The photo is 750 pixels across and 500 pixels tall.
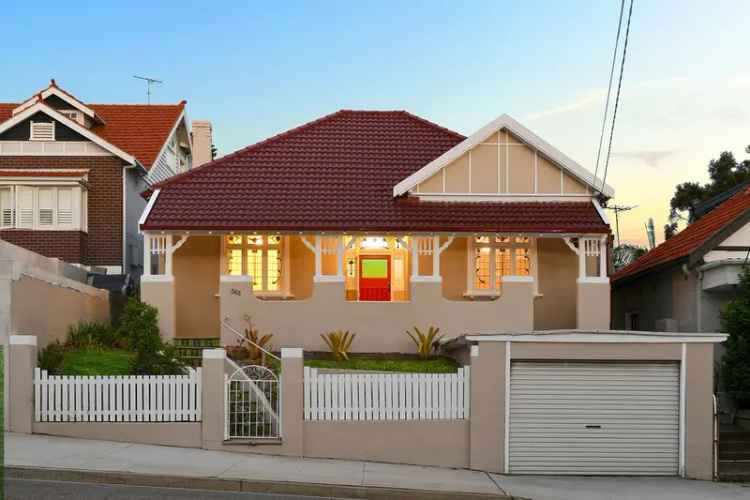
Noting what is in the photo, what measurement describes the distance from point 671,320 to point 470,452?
795cm

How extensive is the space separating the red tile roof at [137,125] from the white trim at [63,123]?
6.12 ft

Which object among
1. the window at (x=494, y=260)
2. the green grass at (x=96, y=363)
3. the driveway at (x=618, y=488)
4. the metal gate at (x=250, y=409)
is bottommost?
the driveway at (x=618, y=488)

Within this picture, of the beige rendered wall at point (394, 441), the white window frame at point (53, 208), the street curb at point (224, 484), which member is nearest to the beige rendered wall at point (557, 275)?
the beige rendered wall at point (394, 441)

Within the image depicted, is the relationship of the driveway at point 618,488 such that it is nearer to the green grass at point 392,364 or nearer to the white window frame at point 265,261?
the green grass at point 392,364

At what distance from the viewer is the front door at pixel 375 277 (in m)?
24.6

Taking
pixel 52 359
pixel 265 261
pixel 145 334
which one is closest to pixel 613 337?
pixel 52 359

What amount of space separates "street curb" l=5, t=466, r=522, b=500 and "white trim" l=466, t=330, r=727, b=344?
3.49 meters

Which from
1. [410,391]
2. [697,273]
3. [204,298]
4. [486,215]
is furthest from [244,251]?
[697,273]

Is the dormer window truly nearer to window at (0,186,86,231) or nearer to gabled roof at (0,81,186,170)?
gabled roof at (0,81,186,170)

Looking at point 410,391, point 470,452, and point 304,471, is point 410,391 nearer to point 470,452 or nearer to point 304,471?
point 470,452

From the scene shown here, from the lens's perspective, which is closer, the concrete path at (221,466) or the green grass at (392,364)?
the concrete path at (221,466)

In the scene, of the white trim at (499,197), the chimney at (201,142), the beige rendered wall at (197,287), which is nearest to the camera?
the white trim at (499,197)

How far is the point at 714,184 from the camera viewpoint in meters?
45.9

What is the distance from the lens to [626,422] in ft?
52.7
